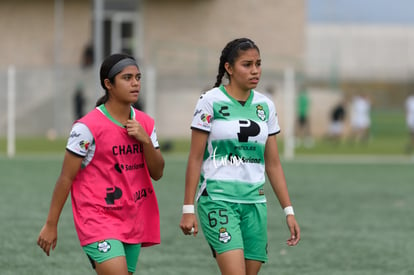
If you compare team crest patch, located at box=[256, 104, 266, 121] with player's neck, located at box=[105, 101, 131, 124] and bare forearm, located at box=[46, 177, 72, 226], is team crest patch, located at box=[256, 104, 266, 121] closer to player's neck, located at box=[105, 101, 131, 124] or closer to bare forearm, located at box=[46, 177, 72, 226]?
player's neck, located at box=[105, 101, 131, 124]

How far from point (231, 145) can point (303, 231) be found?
5767mm

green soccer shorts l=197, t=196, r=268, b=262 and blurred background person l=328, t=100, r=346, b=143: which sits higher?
green soccer shorts l=197, t=196, r=268, b=262

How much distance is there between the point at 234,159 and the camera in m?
6.20

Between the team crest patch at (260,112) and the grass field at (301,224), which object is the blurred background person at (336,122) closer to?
the grass field at (301,224)

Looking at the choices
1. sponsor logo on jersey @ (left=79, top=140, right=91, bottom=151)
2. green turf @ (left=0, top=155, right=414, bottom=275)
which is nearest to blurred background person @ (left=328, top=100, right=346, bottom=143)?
green turf @ (left=0, top=155, right=414, bottom=275)

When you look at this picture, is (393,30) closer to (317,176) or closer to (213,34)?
(213,34)

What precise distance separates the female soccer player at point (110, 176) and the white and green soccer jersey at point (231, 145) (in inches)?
15.0

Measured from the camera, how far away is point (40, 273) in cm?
871

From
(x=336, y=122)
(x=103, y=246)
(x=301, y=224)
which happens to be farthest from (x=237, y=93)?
(x=336, y=122)

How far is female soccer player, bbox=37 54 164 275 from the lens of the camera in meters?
5.82

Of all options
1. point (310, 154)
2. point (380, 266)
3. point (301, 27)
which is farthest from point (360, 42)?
point (380, 266)

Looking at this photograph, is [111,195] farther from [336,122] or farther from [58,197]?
[336,122]

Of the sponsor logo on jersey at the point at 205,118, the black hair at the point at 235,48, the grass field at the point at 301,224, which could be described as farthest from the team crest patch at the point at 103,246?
the grass field at the point at 301,224

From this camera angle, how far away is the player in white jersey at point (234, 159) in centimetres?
614
